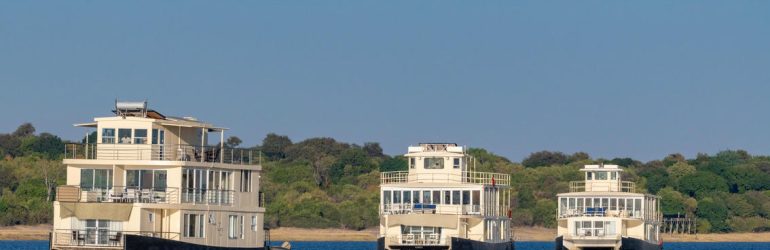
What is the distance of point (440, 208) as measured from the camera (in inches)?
4040

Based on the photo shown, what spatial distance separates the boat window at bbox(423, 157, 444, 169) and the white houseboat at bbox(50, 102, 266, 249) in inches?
1000

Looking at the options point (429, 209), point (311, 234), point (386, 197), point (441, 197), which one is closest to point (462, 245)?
point (429, 209)

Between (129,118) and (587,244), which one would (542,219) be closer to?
(587,244)

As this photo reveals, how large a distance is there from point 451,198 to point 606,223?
58.2 ft

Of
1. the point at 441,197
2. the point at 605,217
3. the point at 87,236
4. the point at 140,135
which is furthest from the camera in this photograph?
the point at 605,217

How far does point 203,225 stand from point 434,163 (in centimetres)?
3000

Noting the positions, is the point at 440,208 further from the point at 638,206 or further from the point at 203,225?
the point at 203,225

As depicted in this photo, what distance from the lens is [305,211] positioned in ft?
607

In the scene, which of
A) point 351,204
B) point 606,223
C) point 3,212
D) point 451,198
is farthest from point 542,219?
point 451,198

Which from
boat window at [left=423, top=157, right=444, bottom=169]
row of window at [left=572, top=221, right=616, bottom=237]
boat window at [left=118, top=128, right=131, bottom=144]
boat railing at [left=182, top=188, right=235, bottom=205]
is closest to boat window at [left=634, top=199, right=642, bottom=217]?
row of window at [left=572, top=221, right=616, bottom=237]

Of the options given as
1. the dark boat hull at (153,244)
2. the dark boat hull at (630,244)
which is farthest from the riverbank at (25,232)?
the dark boat hull at (153,244)

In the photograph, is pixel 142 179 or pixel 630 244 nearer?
pixel 142 179

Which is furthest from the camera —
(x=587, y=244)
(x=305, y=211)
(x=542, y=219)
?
(x=542, y=219)

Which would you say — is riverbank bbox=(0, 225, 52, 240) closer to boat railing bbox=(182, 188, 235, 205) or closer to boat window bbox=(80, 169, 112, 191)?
boat railing bbox=(182, 188, 235, 205)
